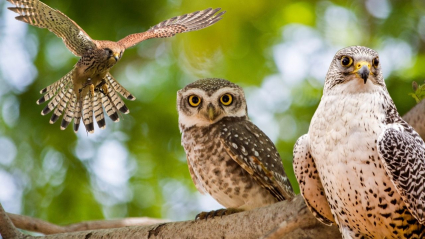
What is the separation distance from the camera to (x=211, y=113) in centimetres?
489

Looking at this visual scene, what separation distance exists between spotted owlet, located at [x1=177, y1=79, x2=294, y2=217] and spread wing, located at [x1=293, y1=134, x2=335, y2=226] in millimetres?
751

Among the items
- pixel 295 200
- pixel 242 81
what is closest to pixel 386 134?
pixel 295 200

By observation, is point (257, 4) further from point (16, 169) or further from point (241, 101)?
point (16, 169)

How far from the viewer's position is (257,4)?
6793mm

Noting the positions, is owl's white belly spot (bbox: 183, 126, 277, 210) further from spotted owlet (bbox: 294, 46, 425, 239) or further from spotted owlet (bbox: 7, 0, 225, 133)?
spotted owlet (bbox: 7, 0, 225, 133)

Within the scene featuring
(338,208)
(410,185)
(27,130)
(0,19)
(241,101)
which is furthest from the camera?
(0,19)

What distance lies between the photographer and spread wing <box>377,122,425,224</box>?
3268 millimetres

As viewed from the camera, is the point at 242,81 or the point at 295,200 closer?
the point at 295,200

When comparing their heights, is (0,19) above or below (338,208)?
above

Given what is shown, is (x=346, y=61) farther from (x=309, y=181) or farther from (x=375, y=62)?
(x=309, y=181)

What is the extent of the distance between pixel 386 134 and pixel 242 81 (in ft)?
11.1

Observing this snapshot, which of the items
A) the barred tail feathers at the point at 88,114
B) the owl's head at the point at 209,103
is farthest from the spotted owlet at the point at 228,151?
the barred tail feathers at the point at 88,114

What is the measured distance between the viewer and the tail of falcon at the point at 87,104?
17.9 feet

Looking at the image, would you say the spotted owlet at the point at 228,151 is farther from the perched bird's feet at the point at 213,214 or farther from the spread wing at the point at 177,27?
the spread wing at the point at 177,27
